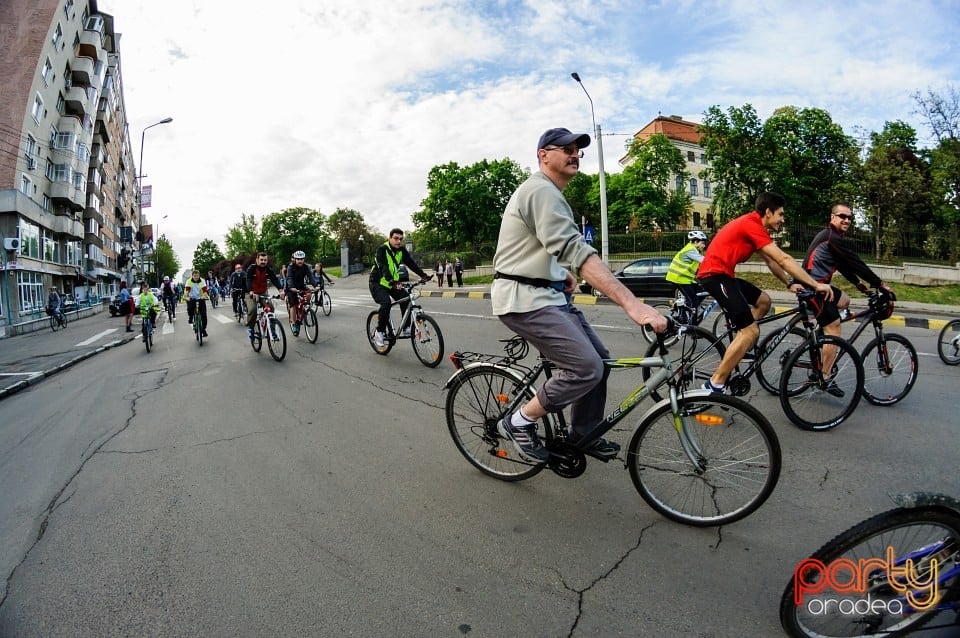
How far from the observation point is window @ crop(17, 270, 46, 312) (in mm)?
30498

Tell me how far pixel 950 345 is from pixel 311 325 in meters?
10.5

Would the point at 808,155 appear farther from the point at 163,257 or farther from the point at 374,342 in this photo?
the point at 163,257

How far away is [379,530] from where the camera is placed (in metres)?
2.94

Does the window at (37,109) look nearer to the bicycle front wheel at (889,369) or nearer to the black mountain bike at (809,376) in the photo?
the black mountain bike at (809,376)

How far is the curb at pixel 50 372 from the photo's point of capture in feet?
26.5

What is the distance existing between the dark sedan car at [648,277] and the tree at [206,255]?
418 ft

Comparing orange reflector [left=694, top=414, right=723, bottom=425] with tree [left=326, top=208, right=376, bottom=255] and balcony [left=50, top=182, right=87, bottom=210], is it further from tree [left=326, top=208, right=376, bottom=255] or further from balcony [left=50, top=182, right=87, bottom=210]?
tree [left=326, top=208, right=376, bottom=255]

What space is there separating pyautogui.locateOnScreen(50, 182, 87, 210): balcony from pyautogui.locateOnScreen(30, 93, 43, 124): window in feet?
18.3

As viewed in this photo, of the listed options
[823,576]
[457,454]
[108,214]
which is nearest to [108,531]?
[457,454]

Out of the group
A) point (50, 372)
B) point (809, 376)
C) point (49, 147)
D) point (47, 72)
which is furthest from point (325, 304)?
point (49, 147)

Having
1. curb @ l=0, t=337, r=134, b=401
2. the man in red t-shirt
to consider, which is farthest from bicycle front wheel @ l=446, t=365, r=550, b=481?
curb @ l=0, t=337, r=134, b=401

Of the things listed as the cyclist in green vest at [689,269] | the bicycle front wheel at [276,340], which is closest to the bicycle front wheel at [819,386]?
the cyclist in green vest at [689,269]

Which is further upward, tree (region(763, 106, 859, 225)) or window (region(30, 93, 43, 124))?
window (region(30, 93, 43, 124))

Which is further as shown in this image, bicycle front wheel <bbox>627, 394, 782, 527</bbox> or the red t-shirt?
the red t-shirt
